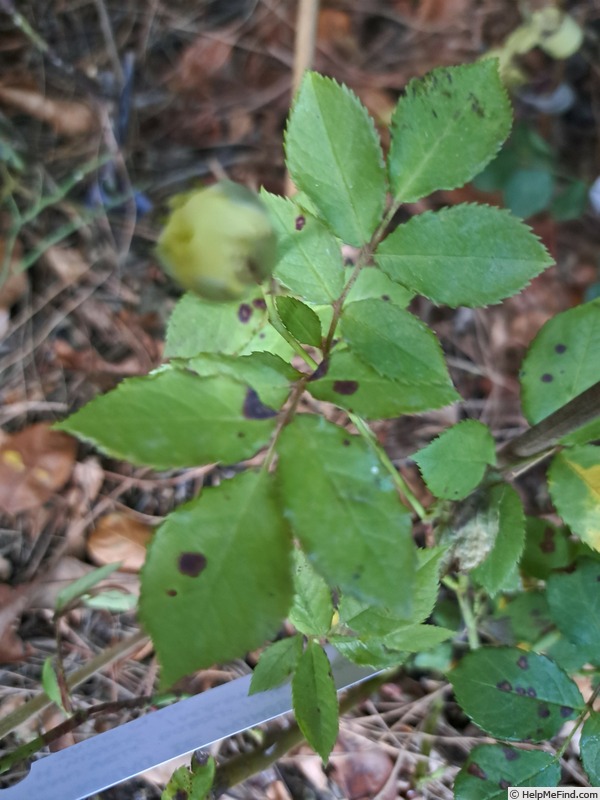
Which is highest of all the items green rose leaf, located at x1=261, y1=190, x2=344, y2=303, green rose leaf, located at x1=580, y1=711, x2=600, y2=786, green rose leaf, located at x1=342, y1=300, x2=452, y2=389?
green rose leaf, located at x1=261, y1=190, x2=344, y2=303

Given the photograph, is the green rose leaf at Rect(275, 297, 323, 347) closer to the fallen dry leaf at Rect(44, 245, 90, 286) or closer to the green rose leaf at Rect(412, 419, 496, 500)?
the green rose leaf at Rect(412, 419, 496, 500)

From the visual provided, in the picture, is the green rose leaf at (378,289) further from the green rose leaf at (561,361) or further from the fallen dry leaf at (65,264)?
the fallen dry leaf at (65,264)

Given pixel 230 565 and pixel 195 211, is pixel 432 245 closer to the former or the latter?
pixel 195 211

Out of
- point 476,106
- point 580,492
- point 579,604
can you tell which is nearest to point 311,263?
point 476,106

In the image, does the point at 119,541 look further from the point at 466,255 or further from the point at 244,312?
the point at 466,255

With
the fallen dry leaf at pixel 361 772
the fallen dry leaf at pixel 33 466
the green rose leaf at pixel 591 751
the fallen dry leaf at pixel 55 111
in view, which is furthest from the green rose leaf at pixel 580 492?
the fallen dry leaf at pixel 55 111

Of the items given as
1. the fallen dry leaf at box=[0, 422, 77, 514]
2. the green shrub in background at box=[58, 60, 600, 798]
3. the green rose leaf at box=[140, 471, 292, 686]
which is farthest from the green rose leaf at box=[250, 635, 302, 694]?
the fallen dry leaf at box=[0, 422, 77, 514]
